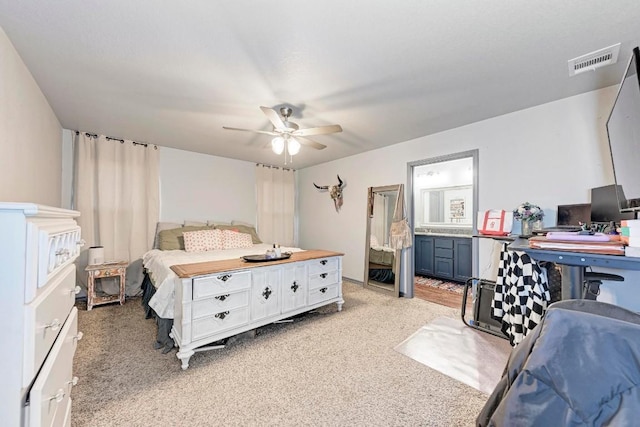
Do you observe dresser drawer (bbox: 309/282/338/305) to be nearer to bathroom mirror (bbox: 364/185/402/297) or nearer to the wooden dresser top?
the wooden dresser top

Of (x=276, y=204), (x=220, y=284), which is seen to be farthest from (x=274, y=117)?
(x=276, y=204)

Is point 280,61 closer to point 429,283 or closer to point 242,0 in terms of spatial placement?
point 242,0

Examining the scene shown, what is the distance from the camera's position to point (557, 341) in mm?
584

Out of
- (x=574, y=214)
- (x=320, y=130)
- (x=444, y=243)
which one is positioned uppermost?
(x=320, y=130)

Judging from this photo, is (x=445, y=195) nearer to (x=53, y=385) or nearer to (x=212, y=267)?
→ (x=212, y=267)

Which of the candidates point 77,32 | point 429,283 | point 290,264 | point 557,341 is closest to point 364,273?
point 429,283

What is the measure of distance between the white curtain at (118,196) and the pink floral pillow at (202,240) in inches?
28.2

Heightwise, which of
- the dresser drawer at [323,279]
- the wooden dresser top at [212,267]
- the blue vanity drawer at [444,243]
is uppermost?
the wooden dresser top at [212,267]

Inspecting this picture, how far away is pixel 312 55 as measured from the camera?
180 cm

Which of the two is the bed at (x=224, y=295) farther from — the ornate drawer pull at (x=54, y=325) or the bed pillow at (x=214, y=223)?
the bed pillow at (x=214, y=223)

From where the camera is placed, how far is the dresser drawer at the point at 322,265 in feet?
9.48

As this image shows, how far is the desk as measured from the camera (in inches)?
41.1

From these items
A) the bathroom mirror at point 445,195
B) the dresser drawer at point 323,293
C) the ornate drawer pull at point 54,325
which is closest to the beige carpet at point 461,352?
the dresser drawer at point 323,293

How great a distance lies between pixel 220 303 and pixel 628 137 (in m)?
3.02
